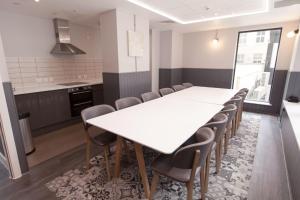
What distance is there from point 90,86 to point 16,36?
5.31 feet

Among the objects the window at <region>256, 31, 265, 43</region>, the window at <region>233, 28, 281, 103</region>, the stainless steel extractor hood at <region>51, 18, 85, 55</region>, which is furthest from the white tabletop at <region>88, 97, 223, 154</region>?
the window at <region>256, 31, 265, 43</region>

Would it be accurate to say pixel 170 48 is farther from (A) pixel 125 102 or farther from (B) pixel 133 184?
(B) pixel 133 184

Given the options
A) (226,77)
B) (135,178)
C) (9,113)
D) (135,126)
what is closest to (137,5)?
(135,126)

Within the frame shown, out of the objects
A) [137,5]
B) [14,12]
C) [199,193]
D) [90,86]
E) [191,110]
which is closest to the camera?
[199,193]

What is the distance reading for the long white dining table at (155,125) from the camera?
1299 mm

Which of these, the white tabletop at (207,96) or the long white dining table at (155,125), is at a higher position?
the white tabletop at (207,96)

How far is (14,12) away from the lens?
9.80ft

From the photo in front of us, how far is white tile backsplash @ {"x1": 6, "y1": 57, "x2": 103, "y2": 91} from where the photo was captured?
10.2ft

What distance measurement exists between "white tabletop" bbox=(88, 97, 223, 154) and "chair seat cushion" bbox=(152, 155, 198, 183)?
0.93 ft

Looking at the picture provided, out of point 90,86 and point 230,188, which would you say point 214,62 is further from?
point 230,188

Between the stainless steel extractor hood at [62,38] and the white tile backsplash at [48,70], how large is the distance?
0.31 meters

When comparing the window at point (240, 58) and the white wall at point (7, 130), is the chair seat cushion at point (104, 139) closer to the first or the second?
the white wall at point (7, 130)

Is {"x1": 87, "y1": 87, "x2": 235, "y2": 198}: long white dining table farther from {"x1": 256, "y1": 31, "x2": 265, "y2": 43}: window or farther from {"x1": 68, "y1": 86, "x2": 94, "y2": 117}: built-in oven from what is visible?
{"x1": 256, "y1": 31, "x2": 265, "y2": 43}: window

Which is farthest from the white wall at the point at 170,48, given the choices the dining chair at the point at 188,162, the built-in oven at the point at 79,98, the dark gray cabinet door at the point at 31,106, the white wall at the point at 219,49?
the dining chair at the point at 188,162
